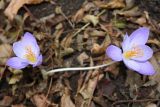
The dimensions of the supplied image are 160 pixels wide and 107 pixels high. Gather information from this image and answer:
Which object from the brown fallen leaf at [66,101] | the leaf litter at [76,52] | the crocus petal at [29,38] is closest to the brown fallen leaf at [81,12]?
the leaf litter at [76,52]

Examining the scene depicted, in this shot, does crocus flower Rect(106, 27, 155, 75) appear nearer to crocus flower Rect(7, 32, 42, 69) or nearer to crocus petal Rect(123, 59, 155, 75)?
crocus petal Rect(123, 59, 155, 75)

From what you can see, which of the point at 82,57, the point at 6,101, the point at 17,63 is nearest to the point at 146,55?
the point at 82,57

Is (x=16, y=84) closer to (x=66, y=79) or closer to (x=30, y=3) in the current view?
(x=66, y=79)

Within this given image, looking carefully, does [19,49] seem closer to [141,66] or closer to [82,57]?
[82,57]

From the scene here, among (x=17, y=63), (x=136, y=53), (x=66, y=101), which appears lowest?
(x=66, y=101)

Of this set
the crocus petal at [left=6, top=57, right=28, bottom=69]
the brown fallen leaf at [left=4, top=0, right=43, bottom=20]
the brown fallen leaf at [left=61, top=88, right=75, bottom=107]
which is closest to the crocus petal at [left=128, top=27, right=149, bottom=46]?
the brown fallen leaf at [left=61, top=88, right=75, bottom=107]
